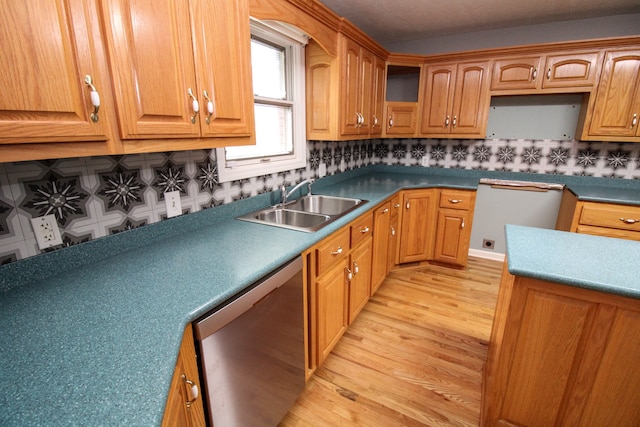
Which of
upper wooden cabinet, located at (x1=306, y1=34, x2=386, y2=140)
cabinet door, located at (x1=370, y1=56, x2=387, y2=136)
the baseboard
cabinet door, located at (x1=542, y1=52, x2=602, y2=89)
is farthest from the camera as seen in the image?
the baseboard

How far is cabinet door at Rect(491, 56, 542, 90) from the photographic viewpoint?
8.98 ft

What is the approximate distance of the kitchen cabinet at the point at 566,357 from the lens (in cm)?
113

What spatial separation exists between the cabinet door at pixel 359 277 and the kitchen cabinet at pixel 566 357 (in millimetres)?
910

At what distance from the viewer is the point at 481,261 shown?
3355 millimetres

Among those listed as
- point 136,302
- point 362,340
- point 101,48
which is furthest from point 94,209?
point 362,340

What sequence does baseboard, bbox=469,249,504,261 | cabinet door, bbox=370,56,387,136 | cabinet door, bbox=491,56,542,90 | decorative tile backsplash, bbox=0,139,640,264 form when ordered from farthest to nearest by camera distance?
baseboard, bbox=469,249,504,261 < cabinet door, bbox=370,56,387,136 < cabinet door, bbox=491,56,542,90 < decorative tile backsplash, bbox=0,139,640,264

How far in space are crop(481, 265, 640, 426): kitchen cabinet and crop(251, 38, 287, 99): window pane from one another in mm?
1879

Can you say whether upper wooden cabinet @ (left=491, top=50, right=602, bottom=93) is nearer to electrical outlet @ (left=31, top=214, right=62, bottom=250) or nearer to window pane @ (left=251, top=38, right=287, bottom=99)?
window pane @ (left=251, top=38, right=287, bottom=99)

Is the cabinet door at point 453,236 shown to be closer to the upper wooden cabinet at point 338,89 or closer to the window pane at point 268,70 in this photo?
the upper wooden cabinet at point 338,89

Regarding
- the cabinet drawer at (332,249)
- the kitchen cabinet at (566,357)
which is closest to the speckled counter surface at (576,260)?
the kitchen cabinet at (566,357)

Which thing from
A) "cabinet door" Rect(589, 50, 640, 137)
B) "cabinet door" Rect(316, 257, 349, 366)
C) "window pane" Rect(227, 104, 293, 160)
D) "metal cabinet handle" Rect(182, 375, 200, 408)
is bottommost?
"cabinet door" Rect(316, 257, 349, 366)

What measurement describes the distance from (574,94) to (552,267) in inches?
104

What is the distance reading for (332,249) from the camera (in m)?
1.70

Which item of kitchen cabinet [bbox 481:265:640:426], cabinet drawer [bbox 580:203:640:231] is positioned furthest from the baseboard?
kitchen cabinet [bbox 481:265:640:426]
